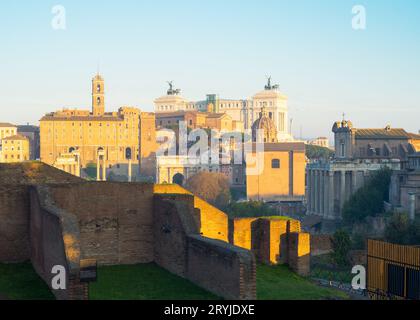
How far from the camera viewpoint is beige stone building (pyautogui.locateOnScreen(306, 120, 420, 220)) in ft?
257

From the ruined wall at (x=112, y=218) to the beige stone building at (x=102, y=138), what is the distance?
113793 millimetres

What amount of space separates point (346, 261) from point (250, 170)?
63933 mm

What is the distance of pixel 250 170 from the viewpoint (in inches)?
3981

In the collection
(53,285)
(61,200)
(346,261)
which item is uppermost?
(61,200)

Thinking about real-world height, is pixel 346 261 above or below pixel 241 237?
below

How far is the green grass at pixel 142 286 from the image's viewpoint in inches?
678

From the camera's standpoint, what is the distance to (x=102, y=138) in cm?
13912

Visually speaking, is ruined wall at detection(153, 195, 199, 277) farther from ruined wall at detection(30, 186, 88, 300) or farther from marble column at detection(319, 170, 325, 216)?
marble column at detection(319, 170, 325, 216)

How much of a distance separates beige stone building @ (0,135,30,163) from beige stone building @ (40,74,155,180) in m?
6.82

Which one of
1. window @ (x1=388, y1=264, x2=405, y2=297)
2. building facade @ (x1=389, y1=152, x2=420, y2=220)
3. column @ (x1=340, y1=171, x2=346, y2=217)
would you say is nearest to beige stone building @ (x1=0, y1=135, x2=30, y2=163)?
column @ (x1=340, y1=171, x2=346, y2=217)

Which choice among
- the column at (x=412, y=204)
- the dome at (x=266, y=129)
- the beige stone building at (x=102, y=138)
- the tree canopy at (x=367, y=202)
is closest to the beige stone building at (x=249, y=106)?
the beige stone building at (x=102, y=138)

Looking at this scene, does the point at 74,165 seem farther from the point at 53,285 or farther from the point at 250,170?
the point at 53,285

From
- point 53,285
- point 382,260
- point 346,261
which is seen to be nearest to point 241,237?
point 382,260
